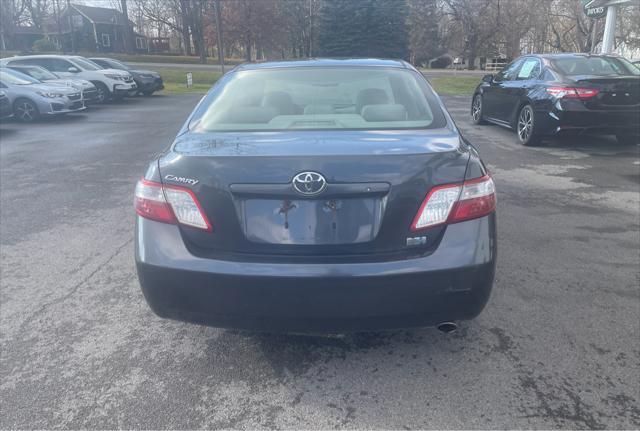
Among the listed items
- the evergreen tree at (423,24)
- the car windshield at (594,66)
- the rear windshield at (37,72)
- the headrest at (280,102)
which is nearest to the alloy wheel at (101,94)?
the rear windshield at (37,72)

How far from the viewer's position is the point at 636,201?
6016 millimetres

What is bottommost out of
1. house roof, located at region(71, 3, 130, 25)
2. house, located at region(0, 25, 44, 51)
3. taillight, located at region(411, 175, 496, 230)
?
taillight, located at region(411, 175, 496, 230)

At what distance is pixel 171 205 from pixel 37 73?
53.4 feet

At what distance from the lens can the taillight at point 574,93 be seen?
812cm

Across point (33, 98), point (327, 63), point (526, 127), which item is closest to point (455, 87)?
point (526, 127)

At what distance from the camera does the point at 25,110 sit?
1371cm

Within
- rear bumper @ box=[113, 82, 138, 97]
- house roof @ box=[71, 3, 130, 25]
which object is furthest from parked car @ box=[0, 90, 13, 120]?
house roof @ box=[71, 3, 130, 25]

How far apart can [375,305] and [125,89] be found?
18646 millimetres

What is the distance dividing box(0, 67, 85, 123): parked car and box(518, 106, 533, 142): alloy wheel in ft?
37.5

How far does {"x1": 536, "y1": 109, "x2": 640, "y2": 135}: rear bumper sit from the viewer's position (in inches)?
324

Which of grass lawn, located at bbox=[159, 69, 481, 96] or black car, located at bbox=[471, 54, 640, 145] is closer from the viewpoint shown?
black car, located at bbox=[471, 54, 640, 145]

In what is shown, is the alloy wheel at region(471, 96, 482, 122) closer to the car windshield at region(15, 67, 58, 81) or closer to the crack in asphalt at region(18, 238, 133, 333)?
the crack in asphalt at region(18, 238, 133, 333)

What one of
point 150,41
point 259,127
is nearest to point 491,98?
point 259,127

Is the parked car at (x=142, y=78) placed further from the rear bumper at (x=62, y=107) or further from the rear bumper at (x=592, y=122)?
the rear bumper at (x=592, y=122)
